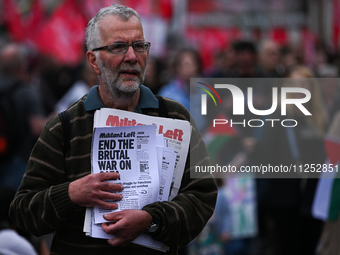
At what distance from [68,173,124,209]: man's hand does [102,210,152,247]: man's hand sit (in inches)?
2.1

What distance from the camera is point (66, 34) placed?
1107 centimetres

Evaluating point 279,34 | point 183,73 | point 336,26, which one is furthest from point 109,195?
point 279,34

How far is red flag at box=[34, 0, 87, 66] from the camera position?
11047 millimetres

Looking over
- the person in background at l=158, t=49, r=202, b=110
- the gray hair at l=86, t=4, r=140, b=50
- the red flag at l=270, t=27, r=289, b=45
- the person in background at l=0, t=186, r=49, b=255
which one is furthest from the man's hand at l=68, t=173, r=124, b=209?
the red flag at l=270, t=27, r=289, b=45

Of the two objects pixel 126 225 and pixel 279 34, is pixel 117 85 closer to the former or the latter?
pixel 126 225

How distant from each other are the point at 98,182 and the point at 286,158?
317cm

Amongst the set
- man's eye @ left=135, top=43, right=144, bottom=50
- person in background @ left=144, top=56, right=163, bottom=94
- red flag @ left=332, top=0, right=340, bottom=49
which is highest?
red flag @ left=332, top=0, right=340, bottom=49

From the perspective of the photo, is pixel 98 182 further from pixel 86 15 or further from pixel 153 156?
pixel 86 15

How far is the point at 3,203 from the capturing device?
3.82 meters

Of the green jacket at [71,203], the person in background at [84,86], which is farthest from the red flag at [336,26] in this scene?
the green jacket at [71,203]

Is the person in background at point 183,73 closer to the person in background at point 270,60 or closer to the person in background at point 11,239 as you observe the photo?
the person in background at point 270,60

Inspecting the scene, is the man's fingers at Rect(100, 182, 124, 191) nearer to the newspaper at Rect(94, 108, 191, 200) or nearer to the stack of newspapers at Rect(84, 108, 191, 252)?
the stack of newspapers at Rect(84, 108, 191, 252)

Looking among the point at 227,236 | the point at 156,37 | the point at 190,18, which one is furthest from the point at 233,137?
the point at 190,18

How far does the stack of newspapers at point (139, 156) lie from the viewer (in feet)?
8.14
